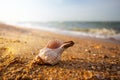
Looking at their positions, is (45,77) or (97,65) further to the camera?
(97,65)

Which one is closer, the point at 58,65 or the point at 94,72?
the point at 94,72

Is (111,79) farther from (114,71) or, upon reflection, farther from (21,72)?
(21,72)

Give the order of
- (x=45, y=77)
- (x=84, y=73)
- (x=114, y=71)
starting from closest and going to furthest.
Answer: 1. (x=45, y=77)
2. (x=84, y=73)
3. (x=114, y=71)

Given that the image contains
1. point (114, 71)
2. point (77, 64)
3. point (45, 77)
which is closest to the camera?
point (45, 77)

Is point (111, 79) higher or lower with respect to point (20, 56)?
lower

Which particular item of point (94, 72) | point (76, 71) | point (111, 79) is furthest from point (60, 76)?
point (111, 79)

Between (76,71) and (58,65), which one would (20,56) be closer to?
(58,65)

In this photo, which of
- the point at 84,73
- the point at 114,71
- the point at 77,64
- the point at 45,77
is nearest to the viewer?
the point at 45,77

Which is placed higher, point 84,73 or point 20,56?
point 20,56

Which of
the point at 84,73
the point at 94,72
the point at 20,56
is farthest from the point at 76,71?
the point at 20,56

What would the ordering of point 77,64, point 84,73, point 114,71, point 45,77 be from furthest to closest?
point 77,64 → point 114,71 → point 84,73 → point 45,77
